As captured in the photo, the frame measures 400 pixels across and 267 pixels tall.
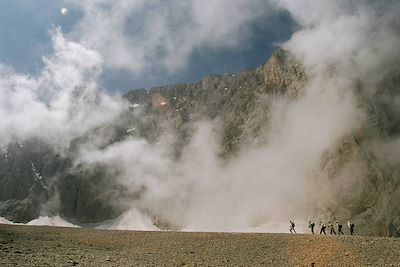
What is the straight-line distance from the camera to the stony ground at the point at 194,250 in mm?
33312

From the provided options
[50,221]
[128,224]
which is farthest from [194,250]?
[50,221]

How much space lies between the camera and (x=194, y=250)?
38719 mm

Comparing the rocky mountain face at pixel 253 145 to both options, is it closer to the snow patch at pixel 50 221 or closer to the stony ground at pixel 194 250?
the snow patch at pixel 50 221

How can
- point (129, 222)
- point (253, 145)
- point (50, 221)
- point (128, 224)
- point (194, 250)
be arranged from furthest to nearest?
point (129, 222) < point (50, 221) < point (128, 224) < point (253, 145) < point (194, 250)

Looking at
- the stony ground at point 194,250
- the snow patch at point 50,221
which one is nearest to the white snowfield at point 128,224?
the snow patch at point 50,221

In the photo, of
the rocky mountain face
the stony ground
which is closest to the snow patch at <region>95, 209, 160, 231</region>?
the rocky mountain face

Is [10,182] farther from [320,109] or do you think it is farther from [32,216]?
[320,109]

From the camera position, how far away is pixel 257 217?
15288cm

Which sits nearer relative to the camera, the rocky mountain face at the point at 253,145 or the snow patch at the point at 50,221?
the rocky mountain face at the point at 253,145

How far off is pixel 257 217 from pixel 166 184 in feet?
145

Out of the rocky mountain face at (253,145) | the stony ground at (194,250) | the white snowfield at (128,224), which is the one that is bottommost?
the stony ground at (194,250)

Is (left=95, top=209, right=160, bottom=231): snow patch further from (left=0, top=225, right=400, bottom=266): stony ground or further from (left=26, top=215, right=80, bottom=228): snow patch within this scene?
(left=0, top=225, right=400, bottom=266): stony ground

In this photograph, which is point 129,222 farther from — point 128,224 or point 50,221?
point 50,221

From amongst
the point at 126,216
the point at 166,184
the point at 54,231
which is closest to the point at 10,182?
the point at 126,216
